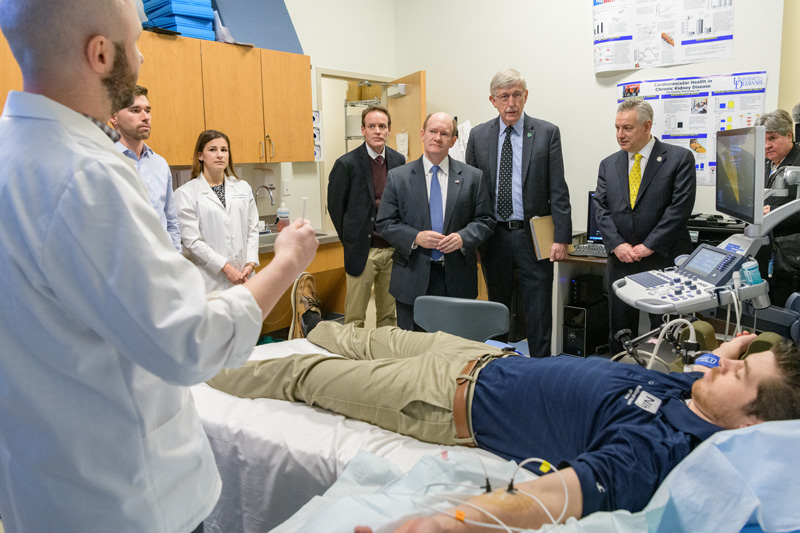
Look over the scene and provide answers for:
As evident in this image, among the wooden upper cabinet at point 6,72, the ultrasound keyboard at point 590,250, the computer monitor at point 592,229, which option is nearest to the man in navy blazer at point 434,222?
the ultrasound keyboard at point 590,250

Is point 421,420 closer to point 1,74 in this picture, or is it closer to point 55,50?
point 55,50

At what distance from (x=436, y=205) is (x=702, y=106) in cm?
208

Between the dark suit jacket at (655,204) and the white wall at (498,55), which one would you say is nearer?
the dark suit jacket at (655,204)

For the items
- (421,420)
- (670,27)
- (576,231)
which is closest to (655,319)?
(576,231)

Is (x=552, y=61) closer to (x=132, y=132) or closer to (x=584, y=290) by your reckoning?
(x=584, y=290)

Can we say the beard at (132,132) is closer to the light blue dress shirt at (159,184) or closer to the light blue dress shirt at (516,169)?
the light blue dress shirt at (159,184)

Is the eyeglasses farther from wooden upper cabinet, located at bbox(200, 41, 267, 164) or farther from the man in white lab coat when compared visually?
the man in white lab coat

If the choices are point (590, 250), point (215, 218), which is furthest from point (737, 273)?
point (215, 218)

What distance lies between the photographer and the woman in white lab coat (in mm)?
3385

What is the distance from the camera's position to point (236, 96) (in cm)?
401

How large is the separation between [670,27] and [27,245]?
418 centimetres

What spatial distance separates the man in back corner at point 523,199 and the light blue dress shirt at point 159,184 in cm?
179

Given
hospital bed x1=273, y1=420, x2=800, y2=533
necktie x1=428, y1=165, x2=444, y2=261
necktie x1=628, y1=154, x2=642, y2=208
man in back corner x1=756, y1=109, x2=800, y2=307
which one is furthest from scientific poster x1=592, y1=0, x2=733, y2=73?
A: hospital bed x1=273, y1=420, x2=800, y2=533

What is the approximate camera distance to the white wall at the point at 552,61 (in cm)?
365
